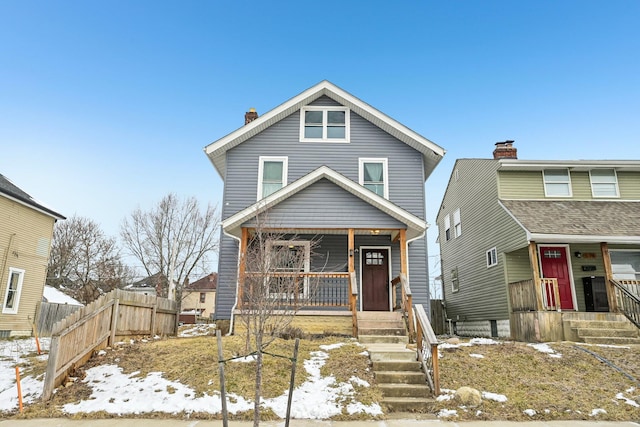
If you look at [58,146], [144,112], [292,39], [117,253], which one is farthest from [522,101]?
[117,253]

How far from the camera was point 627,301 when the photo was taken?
40.2ft

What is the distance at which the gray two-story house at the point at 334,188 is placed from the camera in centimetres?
1223

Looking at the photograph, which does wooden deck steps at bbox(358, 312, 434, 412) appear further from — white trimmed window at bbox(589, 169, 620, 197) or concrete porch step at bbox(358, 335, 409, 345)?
white trimmed window at bbox(589, 169, 620, 197)

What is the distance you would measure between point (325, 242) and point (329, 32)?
580 inches

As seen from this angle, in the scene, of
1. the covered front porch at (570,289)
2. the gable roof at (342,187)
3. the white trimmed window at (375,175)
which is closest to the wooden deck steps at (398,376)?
the gable roof at (342,187)

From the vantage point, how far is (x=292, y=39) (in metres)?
24.2

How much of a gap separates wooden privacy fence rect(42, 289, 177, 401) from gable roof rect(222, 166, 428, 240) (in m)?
3.15

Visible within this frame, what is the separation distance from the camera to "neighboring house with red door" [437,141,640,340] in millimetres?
12461

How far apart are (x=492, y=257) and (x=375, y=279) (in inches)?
209

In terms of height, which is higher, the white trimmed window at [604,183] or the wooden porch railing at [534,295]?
the white trimmed window at [604,183]

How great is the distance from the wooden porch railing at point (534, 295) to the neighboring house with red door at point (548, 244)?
0.03m

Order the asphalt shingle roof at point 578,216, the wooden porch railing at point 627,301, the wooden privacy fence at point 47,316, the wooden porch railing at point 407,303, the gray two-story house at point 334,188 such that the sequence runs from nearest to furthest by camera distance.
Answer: the wooden porch railing at point 407,303, the wooden porch railing at point 627,301, the gray two-story house at point 334,188, the asphalt shingle roof at point 578,216, the wooden privacy fence at point 47,316

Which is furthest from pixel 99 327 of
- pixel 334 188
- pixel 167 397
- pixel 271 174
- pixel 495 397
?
pixel 495 397

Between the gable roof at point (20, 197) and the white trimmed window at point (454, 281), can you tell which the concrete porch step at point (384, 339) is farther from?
the gable roof at point (20, 197)
